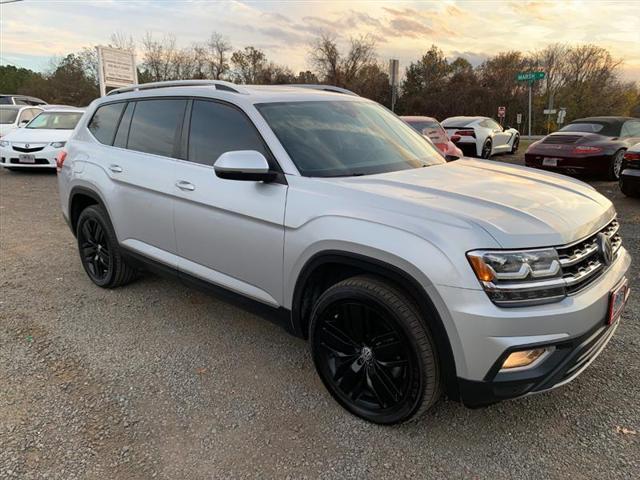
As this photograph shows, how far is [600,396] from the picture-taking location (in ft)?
9.25

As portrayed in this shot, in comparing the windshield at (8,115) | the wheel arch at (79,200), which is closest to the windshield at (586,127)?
the wheel arch at (79,200)

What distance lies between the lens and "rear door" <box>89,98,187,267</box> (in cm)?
357

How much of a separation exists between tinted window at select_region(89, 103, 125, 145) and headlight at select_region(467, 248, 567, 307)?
3502 millimetres

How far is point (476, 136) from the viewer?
14.5 meters

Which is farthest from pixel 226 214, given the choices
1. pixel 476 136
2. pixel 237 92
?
pixel 476 136

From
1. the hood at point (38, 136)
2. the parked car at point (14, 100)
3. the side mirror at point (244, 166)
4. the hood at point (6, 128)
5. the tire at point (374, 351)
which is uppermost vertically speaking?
the parked car at point (14, 100)

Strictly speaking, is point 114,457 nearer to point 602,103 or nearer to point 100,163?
point 100,163

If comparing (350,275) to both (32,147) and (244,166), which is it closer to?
(244,166)

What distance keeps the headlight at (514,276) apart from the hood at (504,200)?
0.05 meters

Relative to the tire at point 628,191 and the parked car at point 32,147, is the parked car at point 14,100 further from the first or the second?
the tire at point 628,191

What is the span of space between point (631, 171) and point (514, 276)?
23.6 feet

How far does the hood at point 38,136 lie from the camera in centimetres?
1170

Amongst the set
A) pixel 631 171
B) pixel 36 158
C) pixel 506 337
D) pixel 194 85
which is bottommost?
pixel 506 337

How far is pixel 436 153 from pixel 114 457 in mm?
2972
